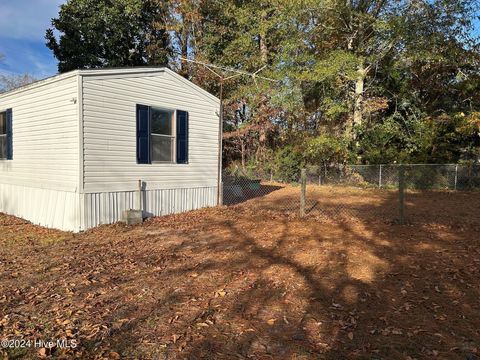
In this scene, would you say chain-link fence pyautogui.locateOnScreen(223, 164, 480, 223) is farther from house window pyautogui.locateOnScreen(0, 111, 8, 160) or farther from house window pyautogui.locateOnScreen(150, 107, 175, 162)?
house window pyautogui.locateOnScreen(0, 111, 8, 160)

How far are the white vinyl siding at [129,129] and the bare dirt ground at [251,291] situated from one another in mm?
1548

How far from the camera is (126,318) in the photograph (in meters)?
3.64

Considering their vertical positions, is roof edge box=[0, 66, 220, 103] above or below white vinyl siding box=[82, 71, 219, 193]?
above

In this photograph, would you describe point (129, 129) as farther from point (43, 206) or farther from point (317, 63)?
point (317, 63)

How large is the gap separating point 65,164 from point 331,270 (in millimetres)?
6274

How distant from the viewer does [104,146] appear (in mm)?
8039

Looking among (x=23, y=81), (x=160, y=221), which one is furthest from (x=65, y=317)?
(x=23, y=81)

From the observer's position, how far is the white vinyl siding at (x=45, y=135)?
7.80m

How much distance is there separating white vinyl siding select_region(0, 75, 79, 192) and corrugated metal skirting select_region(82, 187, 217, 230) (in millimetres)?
618

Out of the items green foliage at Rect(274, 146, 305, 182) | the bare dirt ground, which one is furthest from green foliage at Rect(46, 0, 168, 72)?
the bare dirt ground

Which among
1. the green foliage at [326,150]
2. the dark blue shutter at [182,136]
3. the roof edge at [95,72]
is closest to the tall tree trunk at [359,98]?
the green foliage at [326,150]

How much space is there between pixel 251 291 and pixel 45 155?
6.91 meters

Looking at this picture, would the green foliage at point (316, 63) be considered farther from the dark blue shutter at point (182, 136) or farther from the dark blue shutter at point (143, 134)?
the dark blue shutter at point (143, 134)

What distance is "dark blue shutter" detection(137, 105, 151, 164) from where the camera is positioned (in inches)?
343
